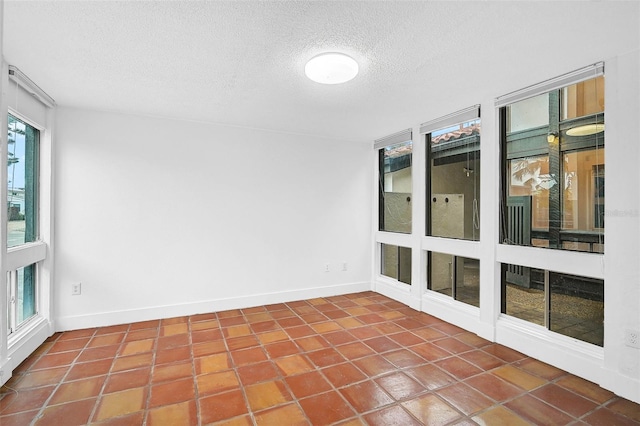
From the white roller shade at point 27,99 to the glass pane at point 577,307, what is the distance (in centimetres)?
483

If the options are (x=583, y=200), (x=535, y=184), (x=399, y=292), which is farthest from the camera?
(x=399, y=292)

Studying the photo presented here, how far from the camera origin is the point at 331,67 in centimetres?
252

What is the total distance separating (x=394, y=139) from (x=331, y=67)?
2.46m

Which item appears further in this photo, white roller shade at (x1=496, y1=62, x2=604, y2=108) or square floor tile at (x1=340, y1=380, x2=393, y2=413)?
white roller shade at (x1=496, y1=62, x2=604, y2=108)

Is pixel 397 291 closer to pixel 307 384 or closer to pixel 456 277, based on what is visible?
pixel 456 277

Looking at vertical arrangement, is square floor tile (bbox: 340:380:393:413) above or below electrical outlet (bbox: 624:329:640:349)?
below

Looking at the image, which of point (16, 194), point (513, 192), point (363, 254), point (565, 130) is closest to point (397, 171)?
point (363, 254)

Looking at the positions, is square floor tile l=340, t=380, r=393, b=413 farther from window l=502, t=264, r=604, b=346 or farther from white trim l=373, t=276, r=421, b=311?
white trim l=373, t=276, r=421, b=311

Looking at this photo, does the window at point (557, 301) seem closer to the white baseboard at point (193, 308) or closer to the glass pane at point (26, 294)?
the white baseboard at point (193, 308)

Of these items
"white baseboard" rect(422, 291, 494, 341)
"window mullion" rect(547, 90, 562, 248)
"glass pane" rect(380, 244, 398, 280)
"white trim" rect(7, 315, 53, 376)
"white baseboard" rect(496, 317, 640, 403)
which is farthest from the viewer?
"glass pane" rect(380, 244, 398, 280)

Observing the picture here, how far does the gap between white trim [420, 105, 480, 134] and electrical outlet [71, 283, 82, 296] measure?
14.1 feet

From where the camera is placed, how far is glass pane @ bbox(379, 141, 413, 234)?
473 cm

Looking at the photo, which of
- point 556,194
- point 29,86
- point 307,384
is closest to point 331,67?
point 556,194

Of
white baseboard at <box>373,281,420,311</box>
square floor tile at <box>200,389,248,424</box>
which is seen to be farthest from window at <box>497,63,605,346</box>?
square floor tile at <box>200,389,248,424</box>
